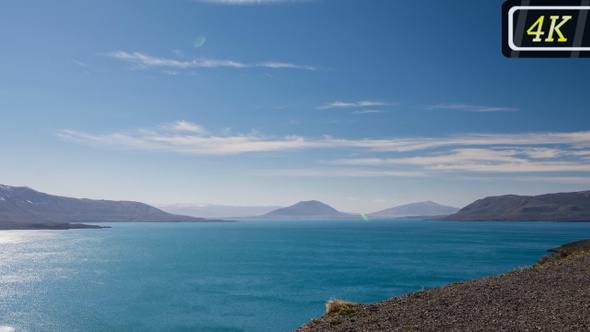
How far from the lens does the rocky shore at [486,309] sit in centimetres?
1608

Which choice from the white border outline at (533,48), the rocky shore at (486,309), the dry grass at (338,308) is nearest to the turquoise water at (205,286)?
the rocky shore at (486,309)

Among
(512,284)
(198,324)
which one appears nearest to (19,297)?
(198,324)

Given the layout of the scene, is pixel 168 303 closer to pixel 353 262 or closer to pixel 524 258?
pixel 353 262

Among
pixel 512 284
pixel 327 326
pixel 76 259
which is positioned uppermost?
pixel 512 284

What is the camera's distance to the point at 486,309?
18.2 m

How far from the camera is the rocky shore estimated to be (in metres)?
16.1

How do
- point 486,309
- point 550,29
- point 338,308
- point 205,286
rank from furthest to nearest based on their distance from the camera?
1. point 205,286
2. point 338,308
3. point 486,309
4. point 550,29

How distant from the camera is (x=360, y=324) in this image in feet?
59.0

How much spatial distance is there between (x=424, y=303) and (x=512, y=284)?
6.13 m

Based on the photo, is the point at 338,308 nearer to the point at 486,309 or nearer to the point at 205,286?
the point at 486,309

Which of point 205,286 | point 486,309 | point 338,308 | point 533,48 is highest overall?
point 533,48

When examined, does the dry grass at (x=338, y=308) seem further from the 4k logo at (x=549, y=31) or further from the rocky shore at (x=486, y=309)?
the 4k logo at (x=549, y=31)

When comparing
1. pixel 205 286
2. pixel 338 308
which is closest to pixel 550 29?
pixel 338 308

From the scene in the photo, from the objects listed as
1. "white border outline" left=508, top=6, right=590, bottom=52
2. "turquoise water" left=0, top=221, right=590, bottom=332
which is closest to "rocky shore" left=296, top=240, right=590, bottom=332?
"white border outline" left=508, top=6, right=590, bottom=52
